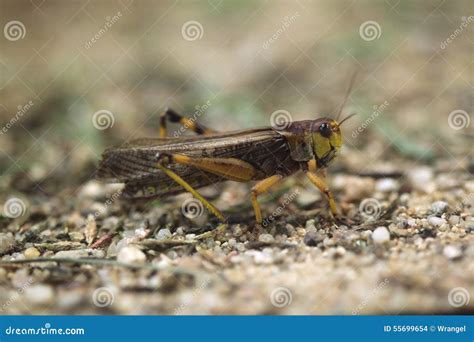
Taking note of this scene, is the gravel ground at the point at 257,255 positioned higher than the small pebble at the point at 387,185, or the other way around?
the small pebble at the point at 387,185

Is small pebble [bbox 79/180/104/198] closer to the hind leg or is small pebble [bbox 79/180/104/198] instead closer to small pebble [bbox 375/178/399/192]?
the hind leg

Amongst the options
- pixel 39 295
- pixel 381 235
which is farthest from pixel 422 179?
pixel 39 295

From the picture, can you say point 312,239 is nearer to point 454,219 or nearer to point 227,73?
point 454,219

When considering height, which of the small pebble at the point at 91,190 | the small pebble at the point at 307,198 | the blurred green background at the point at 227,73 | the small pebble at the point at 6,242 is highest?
the blurred green background at the point at 227,73

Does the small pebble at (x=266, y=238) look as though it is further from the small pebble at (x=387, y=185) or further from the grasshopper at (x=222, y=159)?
the small pebble at (x=387, y=185)

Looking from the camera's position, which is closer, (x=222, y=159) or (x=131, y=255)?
(x=131, y=255)

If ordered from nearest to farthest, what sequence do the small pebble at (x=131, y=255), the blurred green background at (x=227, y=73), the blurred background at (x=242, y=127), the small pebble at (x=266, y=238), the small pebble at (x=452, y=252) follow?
1. the blurred background at (x=242, y=127)
2. the small pebble at (x=452, y=252)
3. the small pebble at (x=131, y=255)
4. the small pebble at (x=266, y=238)
5. the blurred green background at (x=227, y=73)

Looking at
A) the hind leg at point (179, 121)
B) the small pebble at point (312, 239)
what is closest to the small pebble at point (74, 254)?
the hind leg at point (179, 121)
